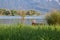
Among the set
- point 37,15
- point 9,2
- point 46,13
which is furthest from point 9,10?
point 46,13

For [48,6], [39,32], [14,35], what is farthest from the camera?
[48,6]

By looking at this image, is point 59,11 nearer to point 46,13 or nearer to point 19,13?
point 46,13

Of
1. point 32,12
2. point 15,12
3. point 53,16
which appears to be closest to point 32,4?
point 32,12

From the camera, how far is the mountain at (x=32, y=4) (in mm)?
6301

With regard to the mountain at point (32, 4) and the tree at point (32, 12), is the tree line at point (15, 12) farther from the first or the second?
the mountain at point (32, 4)

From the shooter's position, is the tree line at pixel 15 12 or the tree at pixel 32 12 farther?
the tree at pixel 32 12

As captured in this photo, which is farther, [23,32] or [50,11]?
[50,11]

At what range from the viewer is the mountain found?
6301 millimetres

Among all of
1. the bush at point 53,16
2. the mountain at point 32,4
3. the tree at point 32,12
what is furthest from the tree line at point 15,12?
the bush at point 53,16

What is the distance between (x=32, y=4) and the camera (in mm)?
6523

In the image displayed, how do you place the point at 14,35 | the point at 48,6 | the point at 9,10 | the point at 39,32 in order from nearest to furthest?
1. the point at 14,35
2. the point at 39,32
3. the point at 9,10
4. the point at 48,6

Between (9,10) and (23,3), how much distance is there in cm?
52

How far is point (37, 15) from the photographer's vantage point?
6578 mm

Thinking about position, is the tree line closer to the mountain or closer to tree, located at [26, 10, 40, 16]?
tree, located at [26, 10, 40, 16]
